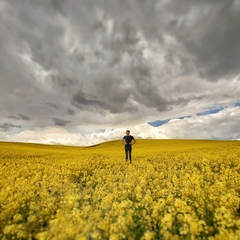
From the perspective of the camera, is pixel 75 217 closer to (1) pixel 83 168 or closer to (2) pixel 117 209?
(2) pixel 117 209

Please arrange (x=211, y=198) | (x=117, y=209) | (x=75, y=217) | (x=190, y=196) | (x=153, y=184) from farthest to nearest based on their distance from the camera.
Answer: (x=153, y=184) < (x=190, y=196) < (x=211, y=198) < (x=117, y=209) < (x=75, y=217)

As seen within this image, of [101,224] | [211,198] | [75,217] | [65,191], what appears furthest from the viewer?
[65,191]

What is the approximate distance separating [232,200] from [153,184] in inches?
157

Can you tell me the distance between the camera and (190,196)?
7.72m

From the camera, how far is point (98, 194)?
7.87 metres

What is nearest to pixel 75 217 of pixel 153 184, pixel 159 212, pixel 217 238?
pixel 159 212

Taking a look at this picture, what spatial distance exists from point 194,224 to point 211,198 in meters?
2.71

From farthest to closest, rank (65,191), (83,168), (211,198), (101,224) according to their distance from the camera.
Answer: (83,168), (65,191), (211,198), (101,224)

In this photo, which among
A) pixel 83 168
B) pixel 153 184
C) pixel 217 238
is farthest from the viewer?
pixel 83 168

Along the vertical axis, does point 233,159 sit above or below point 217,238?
above

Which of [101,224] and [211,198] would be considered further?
[211,198]

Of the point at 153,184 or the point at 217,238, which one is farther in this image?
the point at 153,184

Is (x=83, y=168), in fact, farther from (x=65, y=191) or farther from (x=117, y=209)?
(x=117, y=209)

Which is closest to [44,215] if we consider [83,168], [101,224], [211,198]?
[101,224]
